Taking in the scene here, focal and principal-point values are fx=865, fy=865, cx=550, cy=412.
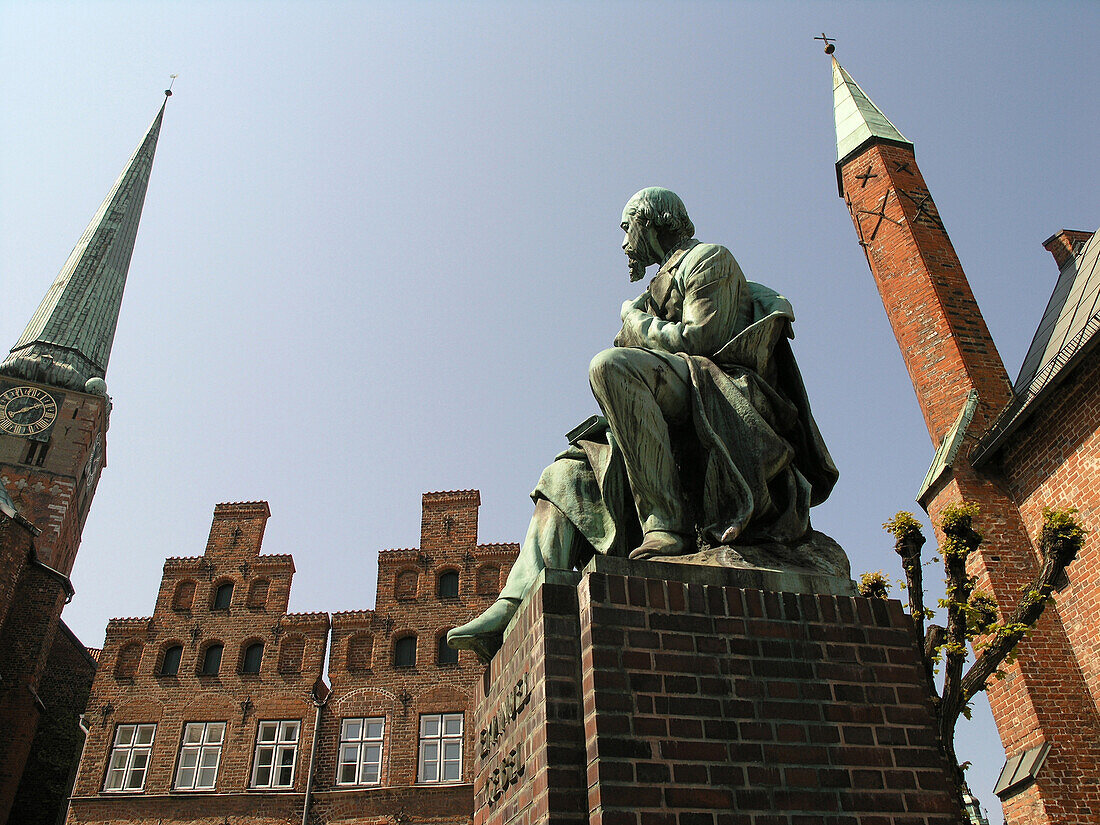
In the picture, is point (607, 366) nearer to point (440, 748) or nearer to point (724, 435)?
point (724, 435)

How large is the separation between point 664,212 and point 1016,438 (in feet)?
39.6

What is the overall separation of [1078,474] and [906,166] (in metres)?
8.76

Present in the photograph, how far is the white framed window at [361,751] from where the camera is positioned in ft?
65.6

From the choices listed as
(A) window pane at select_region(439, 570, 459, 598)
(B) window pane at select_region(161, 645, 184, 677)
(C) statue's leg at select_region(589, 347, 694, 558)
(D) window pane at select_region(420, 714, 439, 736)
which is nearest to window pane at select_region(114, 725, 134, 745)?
(B) window pane at select_region(161, 645, 184, 677)

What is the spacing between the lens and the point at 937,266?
653 inches

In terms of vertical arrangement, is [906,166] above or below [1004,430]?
above

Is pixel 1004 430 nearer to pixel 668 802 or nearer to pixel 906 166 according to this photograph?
pixel 906 166

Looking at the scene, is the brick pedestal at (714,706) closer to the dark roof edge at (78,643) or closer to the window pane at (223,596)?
the window pane at (223,596)

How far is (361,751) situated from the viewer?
20391 millimetres

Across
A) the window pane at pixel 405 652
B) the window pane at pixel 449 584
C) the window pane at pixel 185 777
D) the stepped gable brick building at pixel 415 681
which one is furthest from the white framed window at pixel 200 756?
the window pane at pixel 449 584

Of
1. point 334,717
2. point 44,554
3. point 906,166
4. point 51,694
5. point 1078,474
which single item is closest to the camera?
point 1078,474

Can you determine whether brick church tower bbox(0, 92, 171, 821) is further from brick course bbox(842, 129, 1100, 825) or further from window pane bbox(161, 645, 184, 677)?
brick course bbox(842, 129, 1100, 825)

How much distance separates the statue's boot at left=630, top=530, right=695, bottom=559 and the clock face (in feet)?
127

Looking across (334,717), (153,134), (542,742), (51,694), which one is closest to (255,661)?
(334,717)
